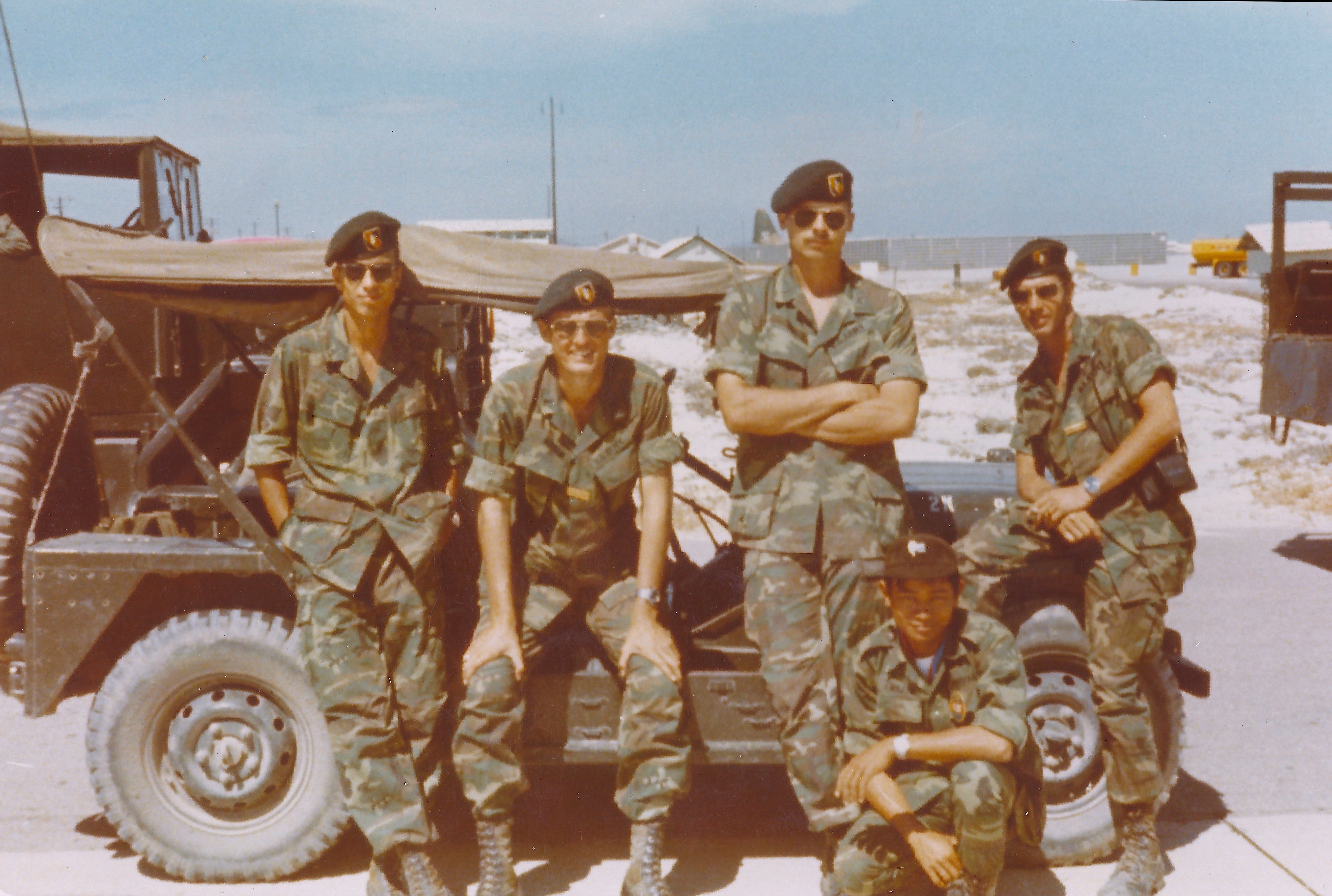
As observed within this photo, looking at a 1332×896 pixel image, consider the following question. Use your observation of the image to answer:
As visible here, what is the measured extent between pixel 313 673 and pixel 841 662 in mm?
1657

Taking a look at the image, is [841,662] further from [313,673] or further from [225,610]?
[225,610]

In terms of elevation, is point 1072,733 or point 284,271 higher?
point 284,271

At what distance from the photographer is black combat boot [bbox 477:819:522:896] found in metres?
3.85

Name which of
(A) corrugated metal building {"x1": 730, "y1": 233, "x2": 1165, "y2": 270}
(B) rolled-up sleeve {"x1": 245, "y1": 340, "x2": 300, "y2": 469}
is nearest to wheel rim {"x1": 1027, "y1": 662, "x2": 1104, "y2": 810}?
(B) rolled-up sleeve {"x1": 245, "y1": 340, "x2": 300, "y2": 469}

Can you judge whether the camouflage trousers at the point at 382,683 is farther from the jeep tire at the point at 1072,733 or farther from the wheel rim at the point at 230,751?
the jeep tire at the point at 1072,733

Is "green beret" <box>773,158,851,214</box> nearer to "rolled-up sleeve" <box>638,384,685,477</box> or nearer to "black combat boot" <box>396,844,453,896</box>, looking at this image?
"rolled-up sleeve" <box>638,384,685,477</box>

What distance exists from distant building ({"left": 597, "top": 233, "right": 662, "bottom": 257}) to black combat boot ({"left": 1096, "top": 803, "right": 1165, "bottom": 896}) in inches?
97.2

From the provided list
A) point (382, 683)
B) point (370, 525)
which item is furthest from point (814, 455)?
point (382, 683)

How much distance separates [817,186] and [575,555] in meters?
1.42

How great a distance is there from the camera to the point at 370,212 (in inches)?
158

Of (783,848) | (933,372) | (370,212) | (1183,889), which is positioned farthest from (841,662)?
(933,372)

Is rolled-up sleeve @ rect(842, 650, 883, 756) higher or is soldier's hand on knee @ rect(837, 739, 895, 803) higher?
rolled-up sleeve @ rect(842, 650, 883, 756)

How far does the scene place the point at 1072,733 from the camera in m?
4.28

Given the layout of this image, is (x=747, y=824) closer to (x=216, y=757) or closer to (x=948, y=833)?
(x=948, y=833)
